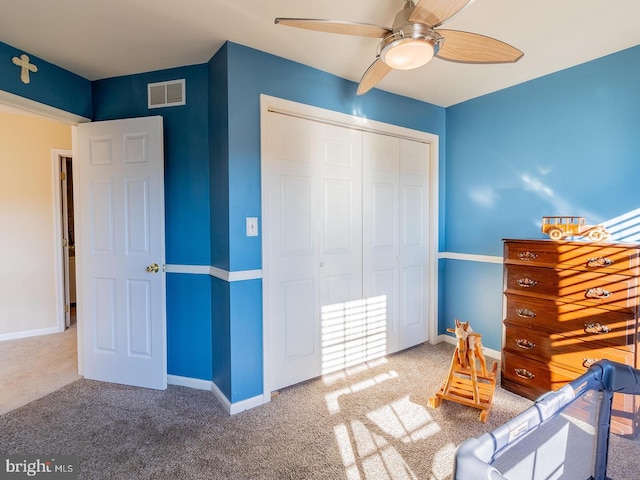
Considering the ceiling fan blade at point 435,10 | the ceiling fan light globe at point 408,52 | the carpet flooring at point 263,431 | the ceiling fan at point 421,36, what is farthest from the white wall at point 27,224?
the ceiling fan blade at point 435,10

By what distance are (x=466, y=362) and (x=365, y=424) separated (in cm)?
81

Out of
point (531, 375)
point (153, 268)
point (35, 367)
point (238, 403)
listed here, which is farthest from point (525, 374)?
point (35, 367)

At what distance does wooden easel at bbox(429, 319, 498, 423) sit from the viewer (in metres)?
2.08

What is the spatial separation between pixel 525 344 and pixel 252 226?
2.08m

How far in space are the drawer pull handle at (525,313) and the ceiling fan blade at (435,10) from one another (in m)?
1.91

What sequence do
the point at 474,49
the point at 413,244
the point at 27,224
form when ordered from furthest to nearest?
the point at 27,224, the point at 413,244, the point at 474,49

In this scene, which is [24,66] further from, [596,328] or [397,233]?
[596,328]

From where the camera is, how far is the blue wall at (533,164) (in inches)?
86.1

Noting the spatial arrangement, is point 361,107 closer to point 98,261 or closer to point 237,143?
point 237,143

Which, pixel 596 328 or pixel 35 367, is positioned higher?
pixel 596 328

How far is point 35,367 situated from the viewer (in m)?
2.75

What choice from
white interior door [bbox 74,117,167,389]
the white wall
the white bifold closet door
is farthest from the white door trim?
the white wall

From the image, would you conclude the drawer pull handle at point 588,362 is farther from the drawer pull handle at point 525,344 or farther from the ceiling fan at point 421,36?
the ceiling fan at point 421,36

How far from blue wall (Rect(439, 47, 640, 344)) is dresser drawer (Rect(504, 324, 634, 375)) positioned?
667 millimetres
